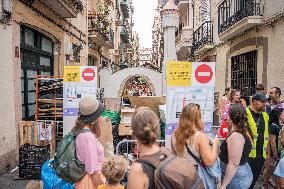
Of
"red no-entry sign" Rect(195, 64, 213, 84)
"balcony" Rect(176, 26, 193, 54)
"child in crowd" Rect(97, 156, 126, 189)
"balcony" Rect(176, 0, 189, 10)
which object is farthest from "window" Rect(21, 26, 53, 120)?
"balcony" Rect(176, 0, 189, 10)

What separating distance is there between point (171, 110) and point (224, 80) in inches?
463

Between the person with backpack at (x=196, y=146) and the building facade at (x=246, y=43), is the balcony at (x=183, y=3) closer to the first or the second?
the building facade at (x=246, y=43)

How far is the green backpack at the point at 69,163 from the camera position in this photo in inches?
134

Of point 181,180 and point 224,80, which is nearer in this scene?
point 181,180

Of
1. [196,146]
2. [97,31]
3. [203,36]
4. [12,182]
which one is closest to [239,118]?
[196,146]

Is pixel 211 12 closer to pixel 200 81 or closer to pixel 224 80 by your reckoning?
pixel 224 80

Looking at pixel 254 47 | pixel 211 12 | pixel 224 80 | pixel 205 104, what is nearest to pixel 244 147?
pixel 205 104

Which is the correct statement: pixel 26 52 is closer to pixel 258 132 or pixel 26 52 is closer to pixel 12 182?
pixel 12 182

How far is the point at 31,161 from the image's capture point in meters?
7.57

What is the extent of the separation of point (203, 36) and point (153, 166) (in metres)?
18.4

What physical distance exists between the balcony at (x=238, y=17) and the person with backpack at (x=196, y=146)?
893 centimetres

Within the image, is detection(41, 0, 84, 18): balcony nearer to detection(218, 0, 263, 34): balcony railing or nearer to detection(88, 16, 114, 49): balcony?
detection(88, 16, 114, 49): balcony

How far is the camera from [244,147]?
14.0 feet

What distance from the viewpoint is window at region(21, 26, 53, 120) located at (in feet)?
32.1
